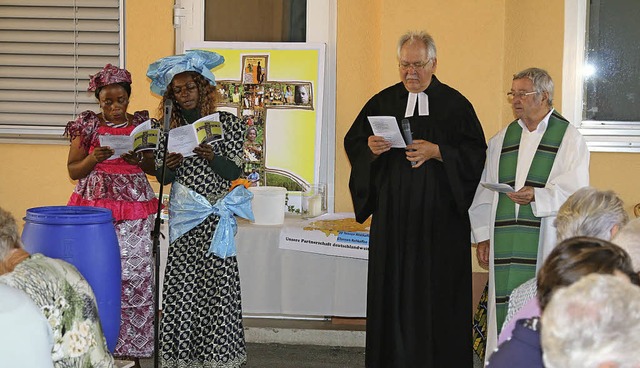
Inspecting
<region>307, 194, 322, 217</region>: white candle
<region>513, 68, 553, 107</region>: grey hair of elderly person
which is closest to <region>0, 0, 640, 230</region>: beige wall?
<region>307, 194, 322, 217</region>: white candle

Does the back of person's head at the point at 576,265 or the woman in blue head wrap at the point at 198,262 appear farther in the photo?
the woman in blue head wrap at the point at 198,262

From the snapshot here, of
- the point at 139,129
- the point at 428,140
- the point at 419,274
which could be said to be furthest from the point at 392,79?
the point at 139,129

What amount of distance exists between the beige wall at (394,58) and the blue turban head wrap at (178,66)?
1.81m

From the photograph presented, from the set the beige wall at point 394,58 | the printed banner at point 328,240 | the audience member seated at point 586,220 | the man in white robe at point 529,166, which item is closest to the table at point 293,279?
the printed banner at point 328,240

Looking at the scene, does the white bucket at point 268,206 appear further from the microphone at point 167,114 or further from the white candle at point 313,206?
the microphone at point 167,114

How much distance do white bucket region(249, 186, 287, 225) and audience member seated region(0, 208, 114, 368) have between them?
2893 mm

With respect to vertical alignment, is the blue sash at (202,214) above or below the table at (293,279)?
above

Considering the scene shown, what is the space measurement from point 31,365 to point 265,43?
398cm

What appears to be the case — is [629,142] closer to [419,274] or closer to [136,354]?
[419,274]

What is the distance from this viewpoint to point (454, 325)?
15.1 feet

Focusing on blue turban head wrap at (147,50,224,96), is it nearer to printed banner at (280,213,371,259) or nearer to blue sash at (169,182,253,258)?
blue sash at (169,182,253,258)

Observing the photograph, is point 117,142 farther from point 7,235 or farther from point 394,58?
point 394,58

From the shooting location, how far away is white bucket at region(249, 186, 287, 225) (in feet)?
18.7

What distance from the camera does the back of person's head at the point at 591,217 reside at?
2.96 metres
